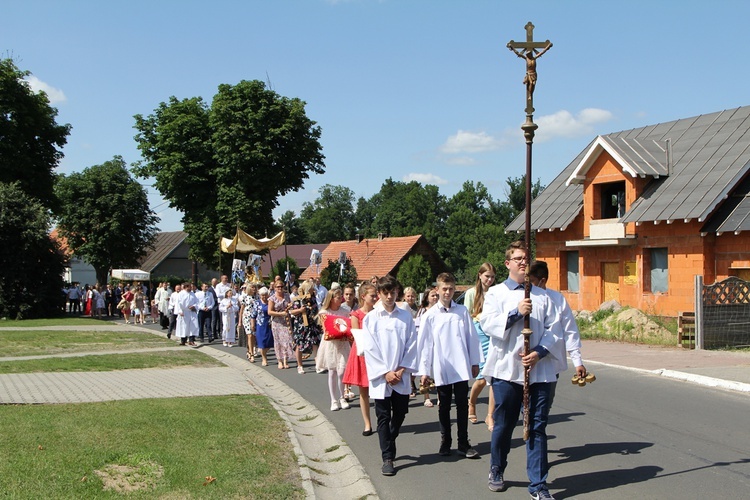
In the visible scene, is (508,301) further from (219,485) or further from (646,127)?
(646,127)

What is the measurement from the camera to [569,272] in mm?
31219

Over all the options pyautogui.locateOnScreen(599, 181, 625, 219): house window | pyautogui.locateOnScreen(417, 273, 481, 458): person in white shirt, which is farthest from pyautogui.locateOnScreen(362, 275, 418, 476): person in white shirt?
pyautogui.locateOnScreen(599, 181, 625, 219): house window

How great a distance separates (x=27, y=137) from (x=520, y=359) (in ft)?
141

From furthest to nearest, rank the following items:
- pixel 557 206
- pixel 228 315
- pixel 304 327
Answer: pixel 557 206 < pixel 228 315 < pixel 304 327

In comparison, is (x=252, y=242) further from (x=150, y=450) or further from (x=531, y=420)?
(x=531, y=420)

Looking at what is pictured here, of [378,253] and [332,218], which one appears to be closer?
[378,253]

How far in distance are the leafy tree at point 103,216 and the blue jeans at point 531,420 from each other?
5948cm

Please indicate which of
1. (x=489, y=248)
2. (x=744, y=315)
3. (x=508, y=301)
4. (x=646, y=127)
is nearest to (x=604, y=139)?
(x=646, y=127)

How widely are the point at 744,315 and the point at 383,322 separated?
1368 centimetres

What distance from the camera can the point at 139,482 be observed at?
6340mm

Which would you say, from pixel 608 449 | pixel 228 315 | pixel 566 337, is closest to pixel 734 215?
Result: pixel 228 315

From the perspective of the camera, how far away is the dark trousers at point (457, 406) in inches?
302

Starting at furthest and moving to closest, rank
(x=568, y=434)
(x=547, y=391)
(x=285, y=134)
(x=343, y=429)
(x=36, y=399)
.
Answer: (x=285, y=134) → (x=36, y=399) → (x=343, y=429) → (x=568, y=434) → (x=547, y=391)

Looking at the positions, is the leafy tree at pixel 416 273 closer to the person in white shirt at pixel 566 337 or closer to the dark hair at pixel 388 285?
the dark hair at pixel 388 285
